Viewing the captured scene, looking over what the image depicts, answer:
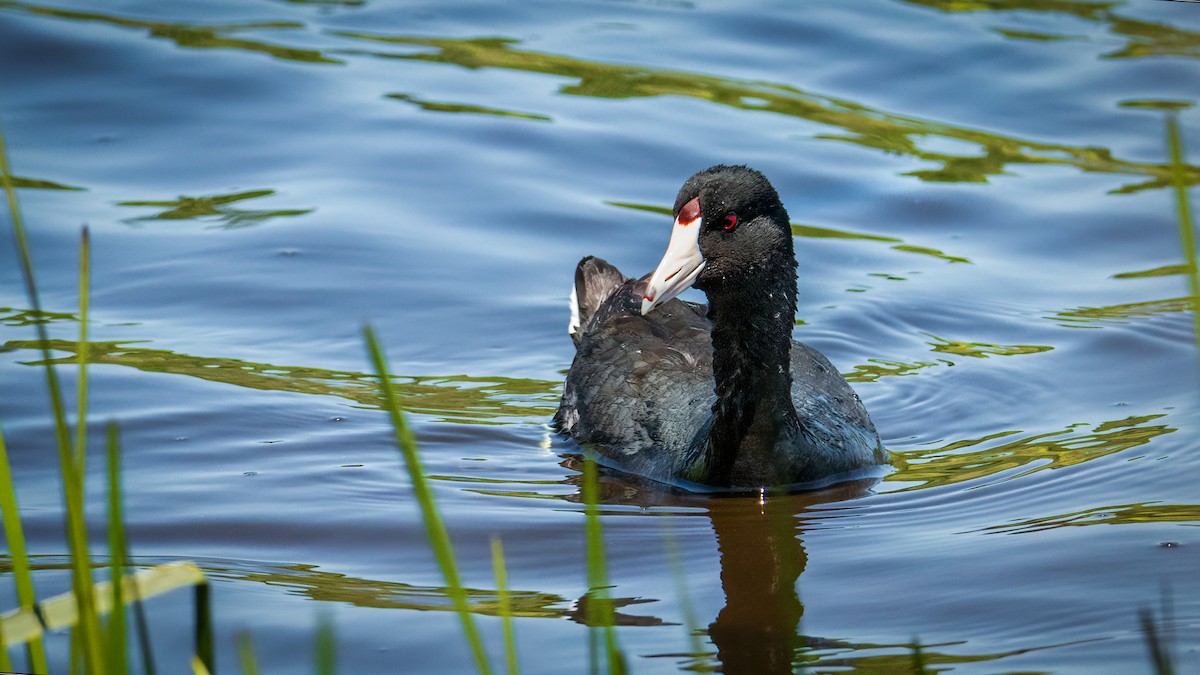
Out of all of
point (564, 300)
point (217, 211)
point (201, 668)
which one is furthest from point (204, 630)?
point (217, 211)

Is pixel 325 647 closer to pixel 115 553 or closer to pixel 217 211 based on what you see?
pixel 115 553

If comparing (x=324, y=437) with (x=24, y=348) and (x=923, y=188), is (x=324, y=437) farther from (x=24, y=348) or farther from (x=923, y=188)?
(x=923, y=188)

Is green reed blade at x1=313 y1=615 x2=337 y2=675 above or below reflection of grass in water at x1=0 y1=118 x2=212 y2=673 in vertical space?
below

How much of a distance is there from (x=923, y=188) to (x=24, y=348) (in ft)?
16.6

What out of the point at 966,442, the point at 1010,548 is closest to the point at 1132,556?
the point at 1010,548

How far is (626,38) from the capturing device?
10875 millimetres

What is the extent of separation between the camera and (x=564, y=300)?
734 cm

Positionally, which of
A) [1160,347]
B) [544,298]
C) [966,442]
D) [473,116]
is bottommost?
[966,442]

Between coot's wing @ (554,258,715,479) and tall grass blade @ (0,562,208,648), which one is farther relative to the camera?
coot's wing @ (554,258,715,479)

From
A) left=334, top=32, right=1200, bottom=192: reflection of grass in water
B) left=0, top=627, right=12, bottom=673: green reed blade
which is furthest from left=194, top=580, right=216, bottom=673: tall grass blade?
left=334, top=32, right=1200, bottom=192: reflection of grass in water

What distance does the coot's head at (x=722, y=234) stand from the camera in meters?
4.87

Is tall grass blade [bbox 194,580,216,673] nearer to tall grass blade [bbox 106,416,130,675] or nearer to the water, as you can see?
tall grass blade [bbox 106,416,130,675]

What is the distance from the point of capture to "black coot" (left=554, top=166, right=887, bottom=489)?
4.91m

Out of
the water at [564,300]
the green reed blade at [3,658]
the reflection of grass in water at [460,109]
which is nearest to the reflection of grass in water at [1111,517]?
the water at [564,300]
